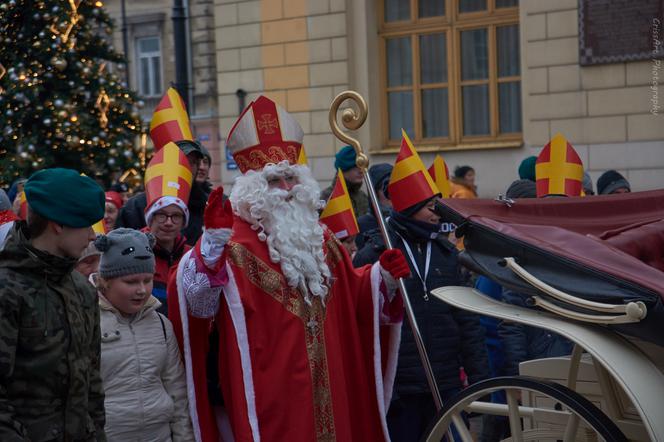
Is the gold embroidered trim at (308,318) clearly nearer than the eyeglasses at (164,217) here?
Yes

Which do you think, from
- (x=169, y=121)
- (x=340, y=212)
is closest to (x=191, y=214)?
(x=169, y=121)

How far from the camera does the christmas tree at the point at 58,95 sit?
1049cm

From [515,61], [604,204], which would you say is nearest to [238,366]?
[604,204]

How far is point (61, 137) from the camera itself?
1077cm

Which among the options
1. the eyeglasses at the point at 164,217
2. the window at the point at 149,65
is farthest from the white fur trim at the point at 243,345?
the window at the point at 149,65

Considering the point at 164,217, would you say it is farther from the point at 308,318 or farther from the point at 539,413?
the point at 539,413

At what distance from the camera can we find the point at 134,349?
164 inches

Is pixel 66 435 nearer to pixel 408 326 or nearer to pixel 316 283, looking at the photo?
pixel 316 283

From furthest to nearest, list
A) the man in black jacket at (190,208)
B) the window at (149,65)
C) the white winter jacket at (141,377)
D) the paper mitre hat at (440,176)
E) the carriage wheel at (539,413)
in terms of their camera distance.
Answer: the window at (149,65) < the paper mitre hat at (440,176) < the man in black jacket at (190,208) < the white winter jacket at (141,377) < the carriage wheel at (539,413)

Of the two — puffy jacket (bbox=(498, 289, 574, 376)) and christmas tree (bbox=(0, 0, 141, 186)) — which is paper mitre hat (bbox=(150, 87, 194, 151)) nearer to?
puffy jacket (bbox=(498, 289, 574, 376))

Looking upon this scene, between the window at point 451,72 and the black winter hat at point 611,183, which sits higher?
the window at point 451,72

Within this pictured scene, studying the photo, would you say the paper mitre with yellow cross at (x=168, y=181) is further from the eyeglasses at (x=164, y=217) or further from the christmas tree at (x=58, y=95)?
the christmas tree at (x=58, y=95)

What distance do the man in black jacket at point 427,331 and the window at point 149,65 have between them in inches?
914

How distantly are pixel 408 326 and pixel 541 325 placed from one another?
190 centimetres
